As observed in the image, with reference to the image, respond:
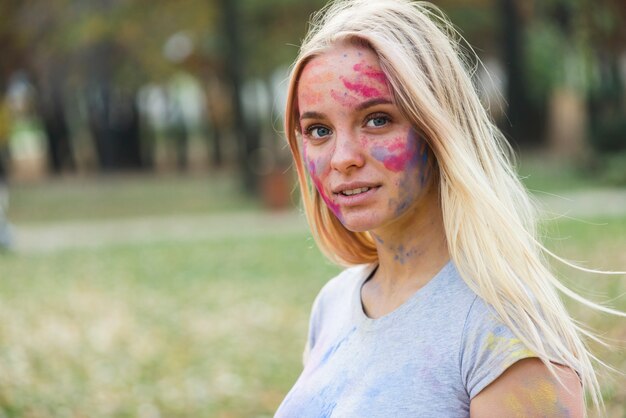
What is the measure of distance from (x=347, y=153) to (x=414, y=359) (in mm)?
462

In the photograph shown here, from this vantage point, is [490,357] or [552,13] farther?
[552,13]

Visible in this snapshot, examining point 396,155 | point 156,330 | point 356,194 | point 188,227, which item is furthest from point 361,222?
point 188,227

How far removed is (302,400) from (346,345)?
0.55 feet

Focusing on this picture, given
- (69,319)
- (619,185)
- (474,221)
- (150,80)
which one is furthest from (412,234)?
(150,80)

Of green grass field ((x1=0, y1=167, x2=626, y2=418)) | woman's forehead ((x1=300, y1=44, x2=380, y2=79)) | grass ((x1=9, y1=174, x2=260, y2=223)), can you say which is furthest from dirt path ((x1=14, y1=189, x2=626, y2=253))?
woman's forehead ((x1=300, y1=44, x2=380, y2=79))

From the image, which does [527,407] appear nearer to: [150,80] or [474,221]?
[474,221]

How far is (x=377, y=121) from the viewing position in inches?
75.8

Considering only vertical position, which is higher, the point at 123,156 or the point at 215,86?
the point at 215,86

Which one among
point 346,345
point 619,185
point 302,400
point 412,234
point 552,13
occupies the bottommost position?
point 619,185

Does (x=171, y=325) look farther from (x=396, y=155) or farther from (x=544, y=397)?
(x=544, y=397)

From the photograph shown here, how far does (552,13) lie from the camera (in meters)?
27.4

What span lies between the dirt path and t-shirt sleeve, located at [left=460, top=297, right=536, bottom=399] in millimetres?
12394

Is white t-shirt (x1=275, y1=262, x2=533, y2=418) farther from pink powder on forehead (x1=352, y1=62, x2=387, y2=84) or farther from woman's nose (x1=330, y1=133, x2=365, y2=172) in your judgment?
pink powder on forehead (x1=352, y1=62, x2=387, y2=84)

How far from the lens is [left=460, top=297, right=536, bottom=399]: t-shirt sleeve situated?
1.61m
